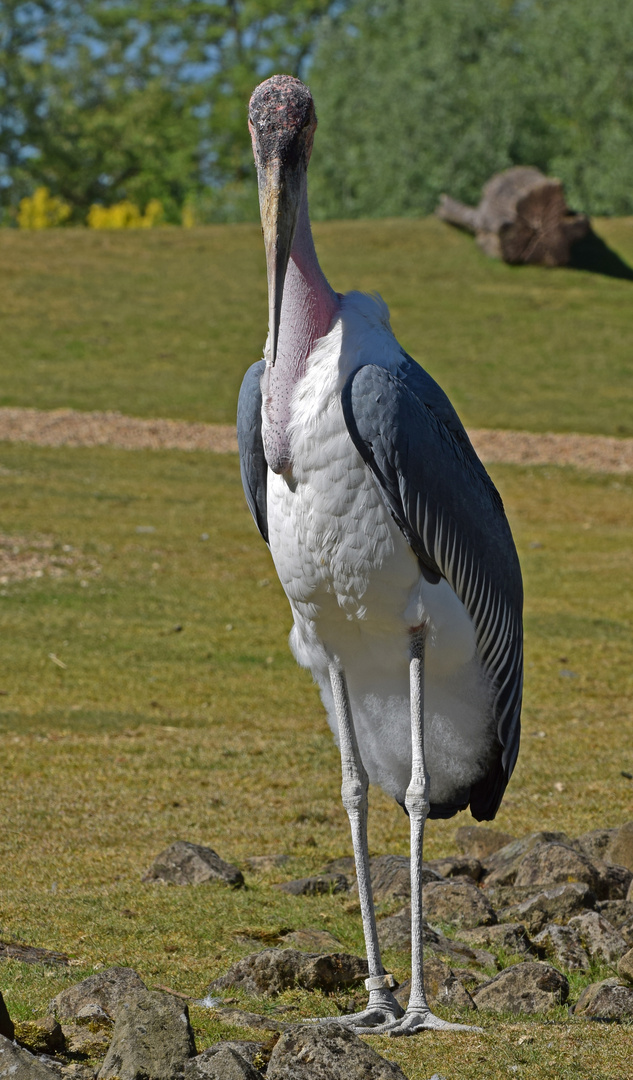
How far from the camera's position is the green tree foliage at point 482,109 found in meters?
32.4

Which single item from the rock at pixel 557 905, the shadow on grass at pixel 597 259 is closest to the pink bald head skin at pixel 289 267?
the rock at pixel 557 905

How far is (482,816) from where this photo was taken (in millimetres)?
4723

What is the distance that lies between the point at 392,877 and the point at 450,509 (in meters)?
2.03

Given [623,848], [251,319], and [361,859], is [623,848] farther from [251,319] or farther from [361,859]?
[251,319]

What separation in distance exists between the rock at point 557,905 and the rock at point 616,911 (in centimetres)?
5

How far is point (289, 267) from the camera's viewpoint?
3855 millimetres

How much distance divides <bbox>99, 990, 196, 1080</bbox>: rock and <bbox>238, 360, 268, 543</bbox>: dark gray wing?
167 cm

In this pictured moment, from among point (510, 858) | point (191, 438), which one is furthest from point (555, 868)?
point (191, 438)

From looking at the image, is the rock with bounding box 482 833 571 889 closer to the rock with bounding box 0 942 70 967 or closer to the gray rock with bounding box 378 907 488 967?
the gray rock with bounding box 378 907 488 967

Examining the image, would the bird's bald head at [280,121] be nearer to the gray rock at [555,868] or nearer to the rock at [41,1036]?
the rock at [41,1036]

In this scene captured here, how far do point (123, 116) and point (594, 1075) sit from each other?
47.9 meters

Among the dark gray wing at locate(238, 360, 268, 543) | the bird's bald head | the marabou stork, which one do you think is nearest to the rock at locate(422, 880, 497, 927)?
the marabou stork

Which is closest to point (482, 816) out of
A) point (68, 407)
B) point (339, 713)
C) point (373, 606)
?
point (339, 713)

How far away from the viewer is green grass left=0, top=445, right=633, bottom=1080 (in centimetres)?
458
